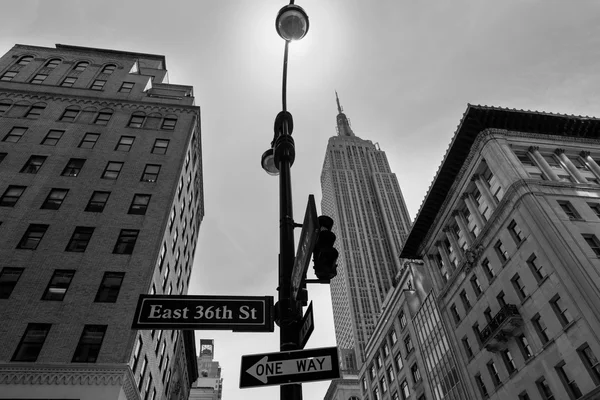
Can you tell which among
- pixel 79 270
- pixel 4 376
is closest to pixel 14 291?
pixel 79 270

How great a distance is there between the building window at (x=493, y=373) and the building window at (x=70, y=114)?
47.1 metres

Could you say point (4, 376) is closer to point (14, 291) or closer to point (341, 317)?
point (14, 291)

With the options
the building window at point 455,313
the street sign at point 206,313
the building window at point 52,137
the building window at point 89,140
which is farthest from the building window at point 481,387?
the building window at point 52,137

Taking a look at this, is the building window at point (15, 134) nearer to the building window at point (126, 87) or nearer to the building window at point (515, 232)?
the building window at point (126, 87)

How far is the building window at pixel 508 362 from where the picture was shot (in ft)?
124

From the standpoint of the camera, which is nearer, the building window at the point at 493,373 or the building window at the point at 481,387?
the building window at the point at 493,373

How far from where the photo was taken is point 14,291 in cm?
2806

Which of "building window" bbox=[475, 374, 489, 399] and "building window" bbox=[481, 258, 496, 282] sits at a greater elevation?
"building window" bbox=[481, 258, 496, 282]

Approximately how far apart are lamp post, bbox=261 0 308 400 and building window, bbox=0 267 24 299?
25589 mm

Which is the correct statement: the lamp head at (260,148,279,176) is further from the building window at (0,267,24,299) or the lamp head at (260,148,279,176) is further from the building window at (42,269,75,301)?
the building window at (0,267,24,299)

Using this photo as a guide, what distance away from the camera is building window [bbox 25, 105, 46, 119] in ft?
144

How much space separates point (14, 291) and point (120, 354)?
8704 mm

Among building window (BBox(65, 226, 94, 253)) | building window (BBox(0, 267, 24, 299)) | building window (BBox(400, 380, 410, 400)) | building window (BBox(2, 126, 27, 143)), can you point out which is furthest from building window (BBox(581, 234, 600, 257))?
building window (BBox(2, 126, 27, 143))

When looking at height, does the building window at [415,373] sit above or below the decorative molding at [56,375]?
above
